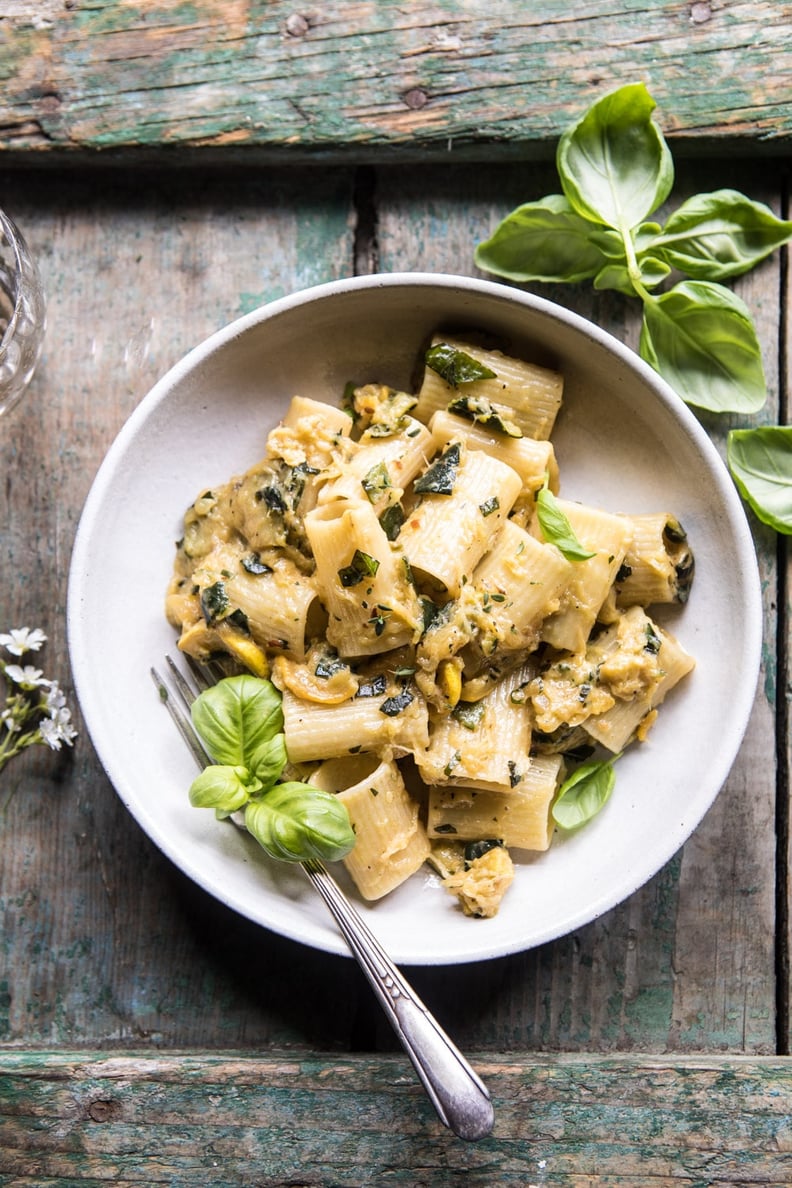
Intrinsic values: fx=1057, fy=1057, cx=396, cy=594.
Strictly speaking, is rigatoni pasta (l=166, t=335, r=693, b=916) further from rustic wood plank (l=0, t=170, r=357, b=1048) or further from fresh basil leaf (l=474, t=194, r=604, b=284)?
rustic wood plank (l=0, t=170, r=357, b=1048)

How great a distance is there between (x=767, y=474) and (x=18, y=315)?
1.56 meters

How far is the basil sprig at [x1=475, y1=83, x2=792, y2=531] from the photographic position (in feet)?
6.84

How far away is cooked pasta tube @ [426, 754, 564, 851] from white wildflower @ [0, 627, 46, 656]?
908 mm

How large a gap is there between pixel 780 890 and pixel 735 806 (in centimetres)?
20

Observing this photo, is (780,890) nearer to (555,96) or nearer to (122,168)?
(555,96)

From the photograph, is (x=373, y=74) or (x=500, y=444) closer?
(x=500, y=444)

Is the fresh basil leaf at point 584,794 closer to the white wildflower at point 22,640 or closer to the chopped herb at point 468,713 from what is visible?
the chopped herb at point 468,713

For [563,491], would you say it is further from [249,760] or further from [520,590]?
[249,760]

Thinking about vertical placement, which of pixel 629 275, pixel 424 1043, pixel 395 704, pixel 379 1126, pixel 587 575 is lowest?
pixel 379 1126

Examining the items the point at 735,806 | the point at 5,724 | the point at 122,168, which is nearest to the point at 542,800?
the point at 735,806

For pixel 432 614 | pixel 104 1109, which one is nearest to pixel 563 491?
pixel 432 614

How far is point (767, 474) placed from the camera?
218 centimetres

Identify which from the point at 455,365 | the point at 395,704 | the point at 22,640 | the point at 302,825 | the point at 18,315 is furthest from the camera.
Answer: the point at 22,640

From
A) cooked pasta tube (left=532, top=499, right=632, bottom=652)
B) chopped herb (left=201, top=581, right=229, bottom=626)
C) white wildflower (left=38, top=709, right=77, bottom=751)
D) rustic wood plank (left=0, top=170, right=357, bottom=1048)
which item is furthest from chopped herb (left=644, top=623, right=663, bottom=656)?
white wildflower (left=38, top=709, right=77, bottom=751)
